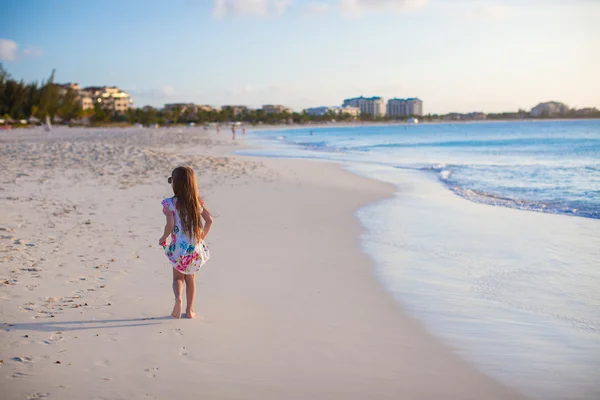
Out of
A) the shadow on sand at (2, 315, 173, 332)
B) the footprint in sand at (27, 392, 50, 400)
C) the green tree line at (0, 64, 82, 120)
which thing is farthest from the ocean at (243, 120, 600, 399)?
the green tree line at (0, 64, 82, 120)

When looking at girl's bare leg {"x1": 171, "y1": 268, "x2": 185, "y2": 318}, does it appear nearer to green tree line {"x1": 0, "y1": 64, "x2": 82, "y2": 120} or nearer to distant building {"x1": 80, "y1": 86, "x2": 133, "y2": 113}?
green tree line {"x1": 0, "y1": 64, "x2": 82, "y2": 120}

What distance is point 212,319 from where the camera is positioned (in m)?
4.42

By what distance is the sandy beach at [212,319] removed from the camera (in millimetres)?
3301

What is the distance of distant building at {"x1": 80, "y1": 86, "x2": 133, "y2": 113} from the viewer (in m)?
164

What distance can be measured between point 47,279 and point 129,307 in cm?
115

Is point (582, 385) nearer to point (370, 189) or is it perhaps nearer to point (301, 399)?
point (301, 399)

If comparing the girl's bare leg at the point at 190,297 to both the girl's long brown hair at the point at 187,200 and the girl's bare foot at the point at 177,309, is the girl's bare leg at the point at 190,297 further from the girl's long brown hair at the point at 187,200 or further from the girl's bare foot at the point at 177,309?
the girl's long brown hair at the point at 187,200

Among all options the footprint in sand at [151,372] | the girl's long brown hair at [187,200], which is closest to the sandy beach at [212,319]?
the footprint in sand at [151,372]

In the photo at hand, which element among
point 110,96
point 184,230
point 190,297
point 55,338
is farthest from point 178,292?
point 110,96

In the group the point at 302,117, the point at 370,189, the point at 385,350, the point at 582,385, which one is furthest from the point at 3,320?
the point at 302,117

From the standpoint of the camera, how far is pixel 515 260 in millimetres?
6785

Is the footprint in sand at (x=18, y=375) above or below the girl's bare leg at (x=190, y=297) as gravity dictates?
below

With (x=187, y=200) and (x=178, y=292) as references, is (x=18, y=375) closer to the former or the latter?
(x=178, y=292)

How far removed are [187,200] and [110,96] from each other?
17437 centimetres
